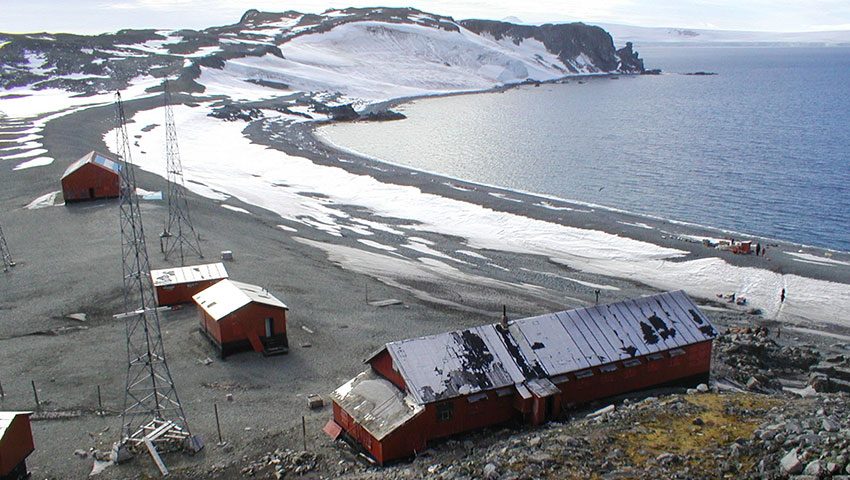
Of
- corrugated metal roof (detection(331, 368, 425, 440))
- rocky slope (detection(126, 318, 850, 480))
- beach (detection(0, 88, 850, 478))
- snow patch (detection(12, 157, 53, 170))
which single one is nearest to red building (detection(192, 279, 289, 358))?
beach (detection(0, 88, 850, 478))

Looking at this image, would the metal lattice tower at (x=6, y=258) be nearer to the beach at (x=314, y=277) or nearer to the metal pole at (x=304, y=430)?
the beach at (x=314, y=277)

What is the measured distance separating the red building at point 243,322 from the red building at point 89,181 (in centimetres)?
2458

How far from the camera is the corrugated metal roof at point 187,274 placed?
3281 centimetres

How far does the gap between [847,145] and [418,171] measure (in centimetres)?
5793

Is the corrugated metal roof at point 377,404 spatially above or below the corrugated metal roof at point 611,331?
below

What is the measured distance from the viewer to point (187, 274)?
33.7 m

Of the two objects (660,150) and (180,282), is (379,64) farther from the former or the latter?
(180,282)

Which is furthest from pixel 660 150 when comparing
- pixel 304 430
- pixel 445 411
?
pixel 304 430

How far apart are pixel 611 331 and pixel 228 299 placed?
15898 mm

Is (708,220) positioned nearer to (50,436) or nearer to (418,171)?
(418,171)

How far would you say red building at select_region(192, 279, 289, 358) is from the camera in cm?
2748

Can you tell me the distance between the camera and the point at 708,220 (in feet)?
184

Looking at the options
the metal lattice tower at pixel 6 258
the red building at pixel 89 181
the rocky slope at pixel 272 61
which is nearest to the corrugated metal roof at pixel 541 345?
the metal lattice tower at pixel 6 258

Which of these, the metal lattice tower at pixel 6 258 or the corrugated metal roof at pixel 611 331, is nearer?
the corrugated metal roof at pixel 611 331
